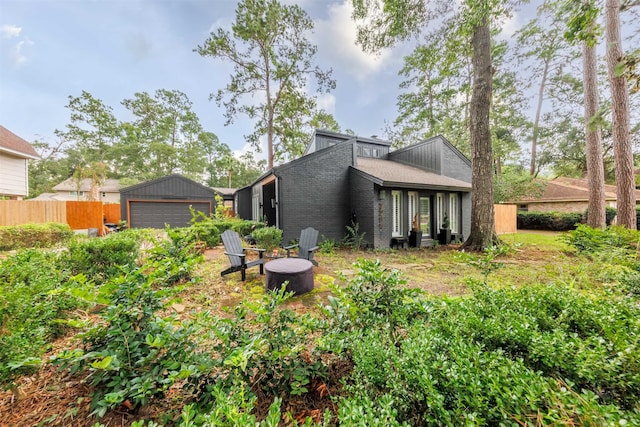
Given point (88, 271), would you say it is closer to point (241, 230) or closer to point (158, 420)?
point (158, 420)

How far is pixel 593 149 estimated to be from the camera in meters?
7.81

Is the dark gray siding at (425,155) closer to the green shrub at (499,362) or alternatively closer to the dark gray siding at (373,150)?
the dark gray siding at (373,150)

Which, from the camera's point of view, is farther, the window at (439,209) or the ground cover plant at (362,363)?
the window at (439,209)

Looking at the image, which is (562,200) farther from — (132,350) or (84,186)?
(84,186)

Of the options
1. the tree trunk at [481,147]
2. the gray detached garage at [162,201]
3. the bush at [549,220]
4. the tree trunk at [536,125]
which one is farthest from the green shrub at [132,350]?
the tree trunk at [536,125]

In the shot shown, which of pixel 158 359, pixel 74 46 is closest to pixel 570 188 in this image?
pixel 158 359

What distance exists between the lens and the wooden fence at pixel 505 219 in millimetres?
12666

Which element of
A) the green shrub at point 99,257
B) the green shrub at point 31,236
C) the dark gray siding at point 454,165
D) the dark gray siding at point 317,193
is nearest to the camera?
the green shrub at point 99,257

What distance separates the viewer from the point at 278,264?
4258 mm

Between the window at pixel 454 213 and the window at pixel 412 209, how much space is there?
198cm

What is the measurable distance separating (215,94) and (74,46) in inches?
265

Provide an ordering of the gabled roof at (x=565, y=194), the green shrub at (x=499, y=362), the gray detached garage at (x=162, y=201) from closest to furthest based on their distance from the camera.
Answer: the green shrub at (x=499, y=362), the gray detached garage at (x=162, y=201), the gabled roof at (x=565, y=194)

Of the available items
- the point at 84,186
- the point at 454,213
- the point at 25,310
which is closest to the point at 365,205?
the point at 454,213

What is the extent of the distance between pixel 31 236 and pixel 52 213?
4.33m
